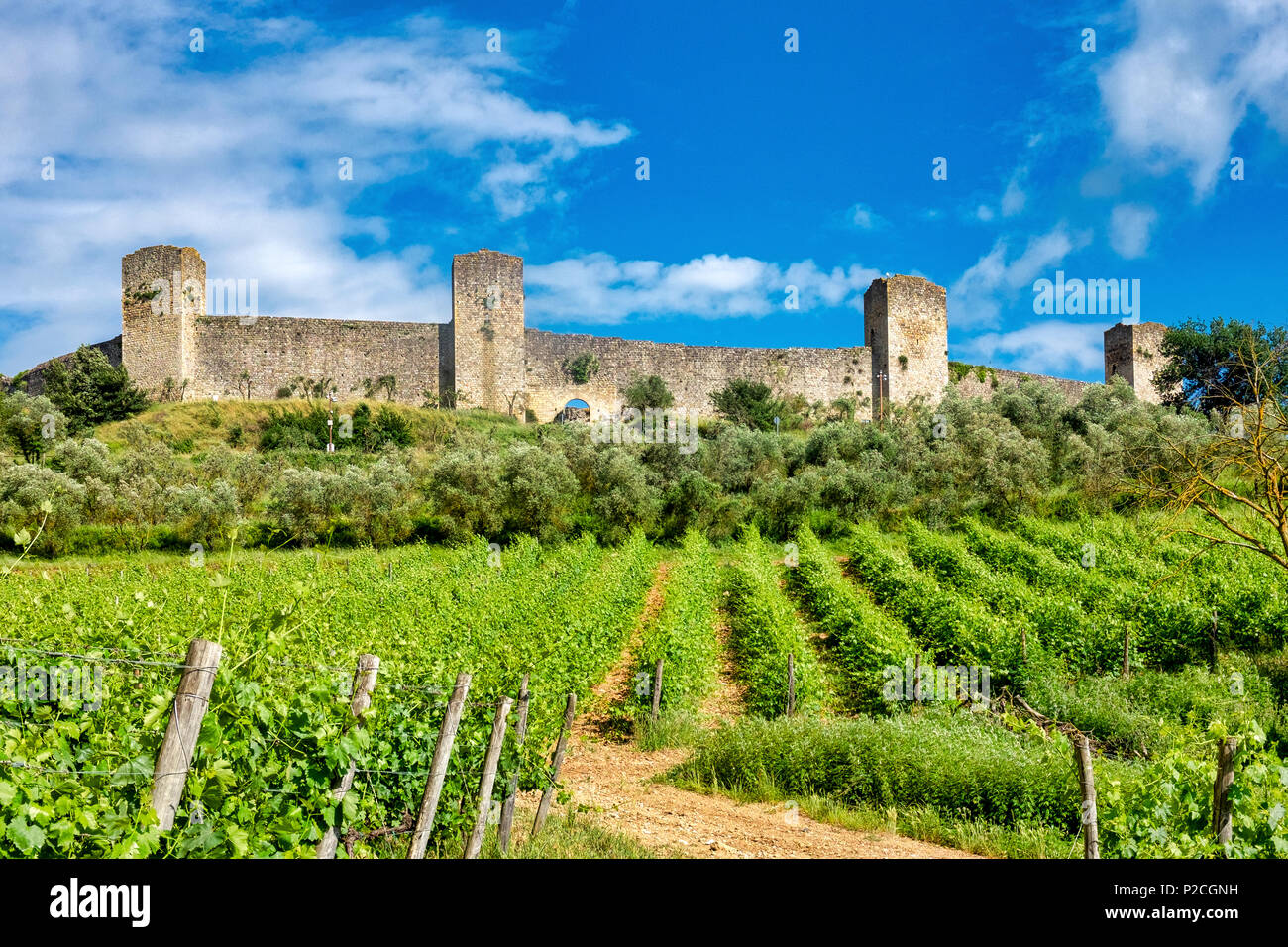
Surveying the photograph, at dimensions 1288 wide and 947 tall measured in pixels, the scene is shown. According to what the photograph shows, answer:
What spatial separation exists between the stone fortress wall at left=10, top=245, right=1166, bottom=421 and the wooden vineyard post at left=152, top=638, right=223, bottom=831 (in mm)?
29505

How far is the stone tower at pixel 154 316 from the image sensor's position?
97.2 feet

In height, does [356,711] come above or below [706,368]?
below

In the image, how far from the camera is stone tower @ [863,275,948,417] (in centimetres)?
3428

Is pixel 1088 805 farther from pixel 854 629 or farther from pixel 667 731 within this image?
pixel 854 629

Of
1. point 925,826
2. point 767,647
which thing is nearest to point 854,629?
point 767,647

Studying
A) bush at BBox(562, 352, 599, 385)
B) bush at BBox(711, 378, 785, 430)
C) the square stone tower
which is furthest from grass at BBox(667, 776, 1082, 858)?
the square stone tower

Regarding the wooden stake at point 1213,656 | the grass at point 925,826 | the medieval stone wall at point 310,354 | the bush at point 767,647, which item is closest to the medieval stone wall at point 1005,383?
the medieval stone wall at point 310,354

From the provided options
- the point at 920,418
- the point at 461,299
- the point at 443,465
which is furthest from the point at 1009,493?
the point at 461,299

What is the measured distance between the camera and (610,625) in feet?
36.2

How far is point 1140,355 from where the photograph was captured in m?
35.9

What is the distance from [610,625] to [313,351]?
80.4 ft

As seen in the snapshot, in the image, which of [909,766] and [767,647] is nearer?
[909,766]

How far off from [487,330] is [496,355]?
3.06 ft
